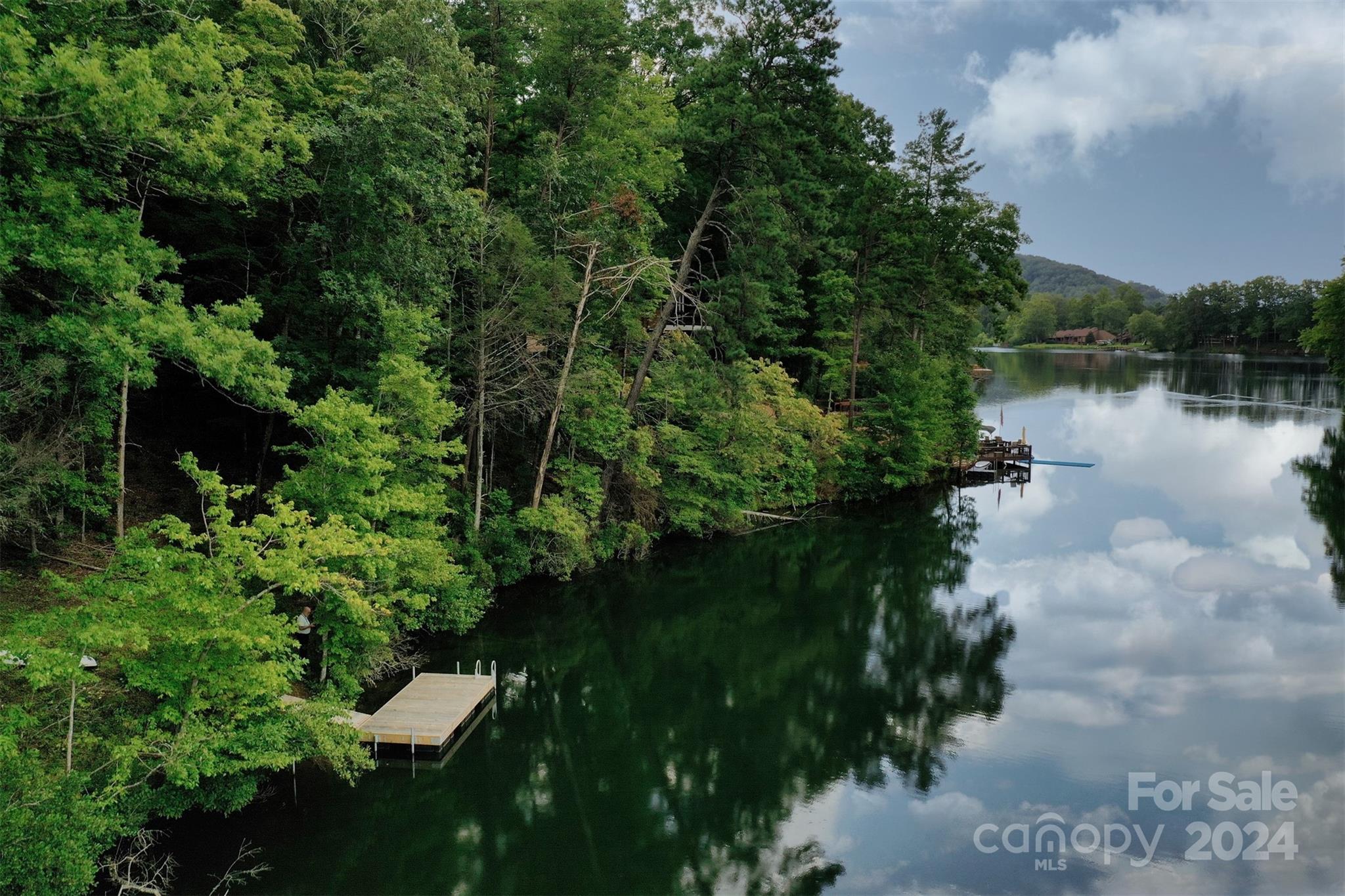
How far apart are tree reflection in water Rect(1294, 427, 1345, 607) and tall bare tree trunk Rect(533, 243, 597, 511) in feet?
65.4

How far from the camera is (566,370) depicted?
780 inches

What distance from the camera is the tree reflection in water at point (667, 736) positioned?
10.4m

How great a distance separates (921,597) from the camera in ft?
71.3

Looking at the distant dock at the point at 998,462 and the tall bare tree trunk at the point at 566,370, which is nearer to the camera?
the tall bare tree trunk at the point at 566,370

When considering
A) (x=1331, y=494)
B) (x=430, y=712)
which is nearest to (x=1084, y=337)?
(x=1331, y=494)

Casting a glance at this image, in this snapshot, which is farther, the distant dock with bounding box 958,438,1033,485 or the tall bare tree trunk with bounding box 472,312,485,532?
the distant dock with bounding box 958,438,1033,485

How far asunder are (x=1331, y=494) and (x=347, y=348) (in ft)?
115

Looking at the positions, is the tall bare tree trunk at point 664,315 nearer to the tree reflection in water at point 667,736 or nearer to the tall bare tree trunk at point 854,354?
the tree reflection in water at point 667,736

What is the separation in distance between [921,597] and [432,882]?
1531cm

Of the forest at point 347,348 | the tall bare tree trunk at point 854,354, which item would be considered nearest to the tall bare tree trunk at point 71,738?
the forest at point 347,348

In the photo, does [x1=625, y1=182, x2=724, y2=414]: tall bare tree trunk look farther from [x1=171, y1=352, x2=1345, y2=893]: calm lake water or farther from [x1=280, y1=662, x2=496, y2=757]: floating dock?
[x1=280, y1=662, x2=496, y2=757]: floating dock

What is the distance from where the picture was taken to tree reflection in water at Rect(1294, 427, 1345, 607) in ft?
76.6

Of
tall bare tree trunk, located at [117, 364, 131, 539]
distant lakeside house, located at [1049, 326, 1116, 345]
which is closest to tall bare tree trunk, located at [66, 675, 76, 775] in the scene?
tall bare tree trunk, located at [117, 364, 131, 539]

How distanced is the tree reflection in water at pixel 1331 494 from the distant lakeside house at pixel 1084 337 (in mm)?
112684
